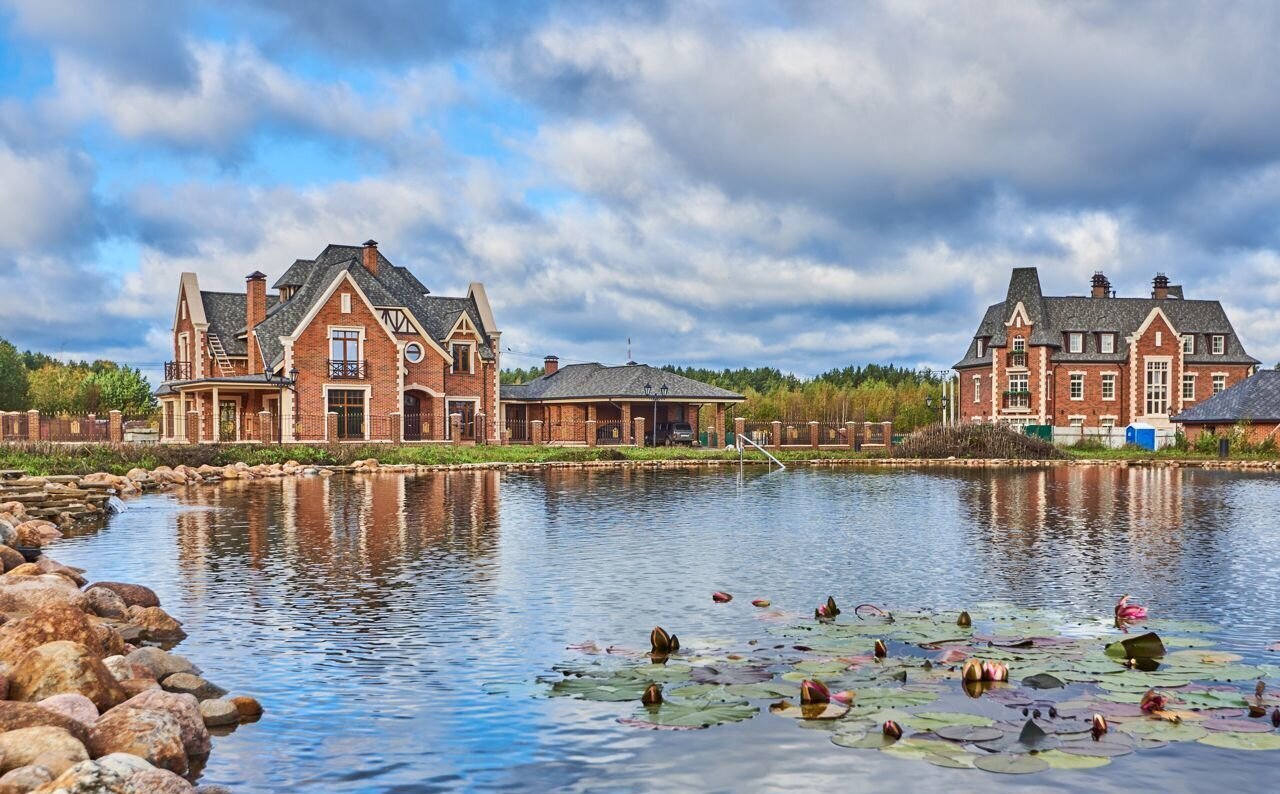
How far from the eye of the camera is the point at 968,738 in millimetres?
8430

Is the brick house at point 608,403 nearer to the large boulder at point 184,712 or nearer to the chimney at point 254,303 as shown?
the chimney at point 254,303

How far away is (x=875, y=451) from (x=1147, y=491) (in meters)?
25.7

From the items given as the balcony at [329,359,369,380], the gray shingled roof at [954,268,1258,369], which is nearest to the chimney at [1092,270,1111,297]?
the gray shingled roof at [954,268,1258,369]

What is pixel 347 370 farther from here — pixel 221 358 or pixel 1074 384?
pixel 1074 384

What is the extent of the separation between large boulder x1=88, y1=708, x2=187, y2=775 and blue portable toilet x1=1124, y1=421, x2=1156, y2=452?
64657mm

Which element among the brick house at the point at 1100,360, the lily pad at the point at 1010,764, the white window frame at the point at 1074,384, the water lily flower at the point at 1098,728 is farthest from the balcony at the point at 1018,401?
the lily pad at the point at 1010,764

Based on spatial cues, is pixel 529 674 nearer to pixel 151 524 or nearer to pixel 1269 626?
pixel 1269 626

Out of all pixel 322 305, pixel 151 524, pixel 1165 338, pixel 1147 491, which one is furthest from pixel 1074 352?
pixel 151 524

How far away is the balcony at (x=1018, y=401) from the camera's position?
74.2 meters

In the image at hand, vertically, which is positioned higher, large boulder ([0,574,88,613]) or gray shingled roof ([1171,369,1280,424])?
gray shingled roof ([1171,369,1280,424])

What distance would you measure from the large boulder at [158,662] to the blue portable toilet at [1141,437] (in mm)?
63123

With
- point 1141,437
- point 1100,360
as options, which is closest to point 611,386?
point 1141,437

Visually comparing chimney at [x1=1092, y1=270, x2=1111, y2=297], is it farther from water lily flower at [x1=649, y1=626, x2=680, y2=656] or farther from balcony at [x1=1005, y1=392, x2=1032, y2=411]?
water lily flower at [x1=649, y1=626, x2=680, y2=656]

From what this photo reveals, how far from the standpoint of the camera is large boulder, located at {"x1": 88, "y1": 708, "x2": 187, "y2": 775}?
26.0ft
